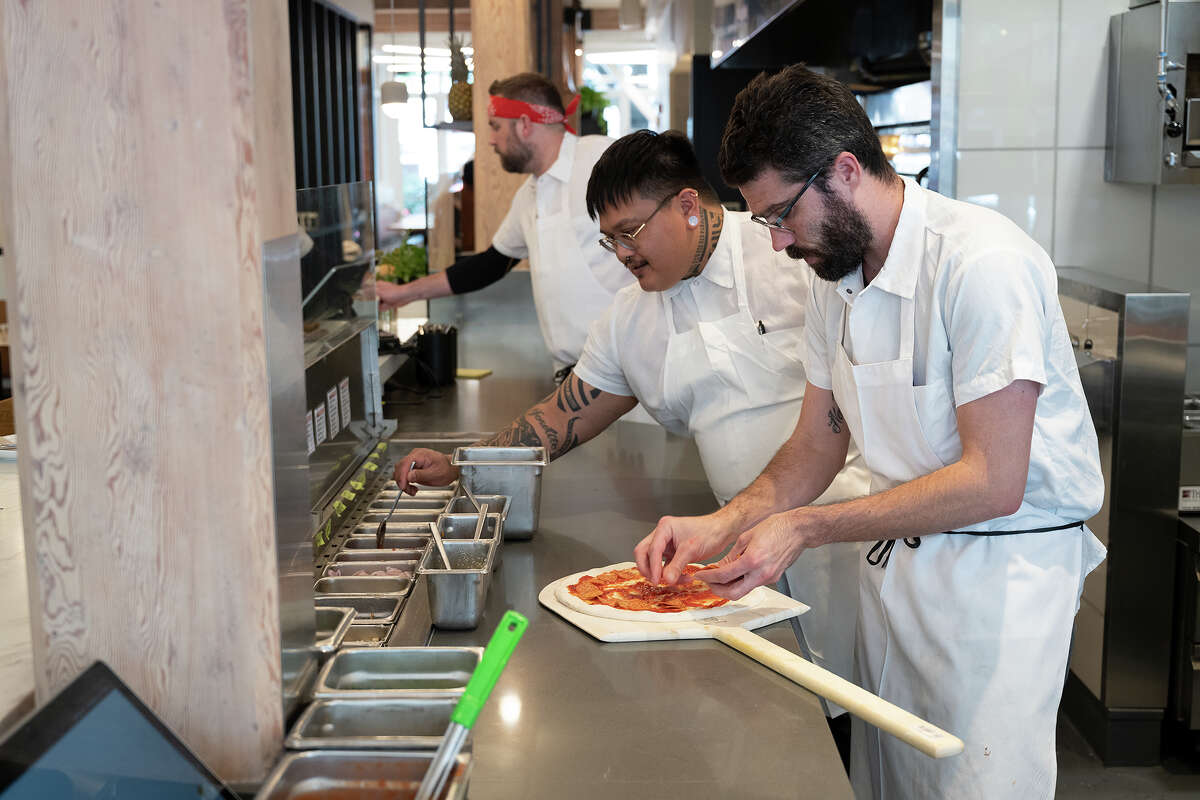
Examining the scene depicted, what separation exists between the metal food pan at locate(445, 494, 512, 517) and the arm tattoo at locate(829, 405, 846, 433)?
593 mm

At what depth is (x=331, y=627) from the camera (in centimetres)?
147

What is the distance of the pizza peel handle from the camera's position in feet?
4.18

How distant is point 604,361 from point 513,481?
0.48 m

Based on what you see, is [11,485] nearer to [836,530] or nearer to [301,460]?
[301,460]

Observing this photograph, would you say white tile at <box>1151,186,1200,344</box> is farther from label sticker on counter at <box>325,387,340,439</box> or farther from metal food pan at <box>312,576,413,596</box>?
metal food pan at <box>312,576,413,596</box>

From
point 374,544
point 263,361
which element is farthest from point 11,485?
point 263,361

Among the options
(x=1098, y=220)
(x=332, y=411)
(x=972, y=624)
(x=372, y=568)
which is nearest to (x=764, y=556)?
(x=972, y=624)

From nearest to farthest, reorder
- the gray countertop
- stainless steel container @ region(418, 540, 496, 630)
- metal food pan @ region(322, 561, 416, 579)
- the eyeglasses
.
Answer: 1. the gray countertop
2. stainless steel container @ region(418, 540, 496, 630)
3. metal food pan @ region(322, 561, 416, 579)
4. the eyeglasses

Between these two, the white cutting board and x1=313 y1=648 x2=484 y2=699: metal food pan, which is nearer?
x1=313 y1=648 x2=484 y2=699: metal food pan

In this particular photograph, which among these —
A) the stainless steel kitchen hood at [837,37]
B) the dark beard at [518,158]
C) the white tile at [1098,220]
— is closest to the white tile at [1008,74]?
the white tile at [1098,220]

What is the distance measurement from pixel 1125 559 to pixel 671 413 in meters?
1.33

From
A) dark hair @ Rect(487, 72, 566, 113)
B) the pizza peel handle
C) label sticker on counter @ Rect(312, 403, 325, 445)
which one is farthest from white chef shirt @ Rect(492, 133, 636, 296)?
the pizza peel handle

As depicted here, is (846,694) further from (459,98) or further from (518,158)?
(459,98)

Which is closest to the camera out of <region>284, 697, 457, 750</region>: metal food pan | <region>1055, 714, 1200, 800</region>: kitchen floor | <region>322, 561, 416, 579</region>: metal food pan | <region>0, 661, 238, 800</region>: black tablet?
<region>0, 661, 238, 800</region>: black tablet
